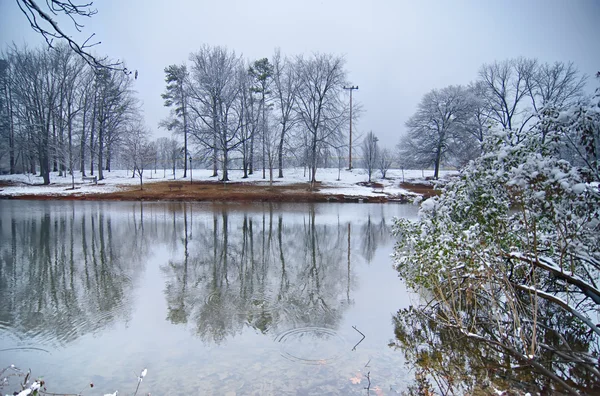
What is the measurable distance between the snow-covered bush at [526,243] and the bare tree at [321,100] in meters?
32.1

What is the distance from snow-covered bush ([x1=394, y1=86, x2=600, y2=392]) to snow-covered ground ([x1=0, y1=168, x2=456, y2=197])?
2645 cm

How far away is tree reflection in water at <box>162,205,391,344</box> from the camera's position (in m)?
7.53

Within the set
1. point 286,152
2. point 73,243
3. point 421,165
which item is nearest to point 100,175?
point 286,152

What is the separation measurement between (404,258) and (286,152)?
34.7 m

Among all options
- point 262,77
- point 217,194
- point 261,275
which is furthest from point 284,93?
point 261,275

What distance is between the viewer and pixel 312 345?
6430 mm

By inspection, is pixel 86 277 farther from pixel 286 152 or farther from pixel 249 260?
pixel 286 152

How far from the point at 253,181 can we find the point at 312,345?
117 ft

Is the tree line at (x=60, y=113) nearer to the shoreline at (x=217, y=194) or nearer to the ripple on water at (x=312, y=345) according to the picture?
the shoreline at (x=217, y=194)

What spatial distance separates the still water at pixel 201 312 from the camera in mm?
5402

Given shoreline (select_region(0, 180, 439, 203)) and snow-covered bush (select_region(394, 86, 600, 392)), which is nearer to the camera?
snow-covered bush (select_region(394, 86, 600, 392))

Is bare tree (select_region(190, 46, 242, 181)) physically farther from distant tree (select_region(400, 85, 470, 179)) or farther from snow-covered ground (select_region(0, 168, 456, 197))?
distant tree (select_region(400, 85, 470, 179))

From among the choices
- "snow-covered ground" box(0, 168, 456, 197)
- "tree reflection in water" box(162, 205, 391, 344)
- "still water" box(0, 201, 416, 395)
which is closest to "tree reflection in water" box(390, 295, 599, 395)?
"still water" box(0, 201, 416, 395)

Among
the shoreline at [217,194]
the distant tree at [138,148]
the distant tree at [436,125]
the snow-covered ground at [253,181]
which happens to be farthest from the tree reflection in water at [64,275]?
the distant tree at [436,125]
